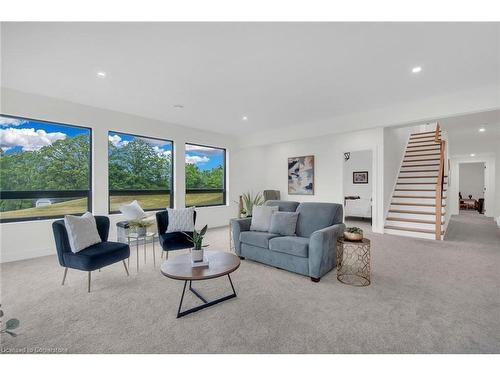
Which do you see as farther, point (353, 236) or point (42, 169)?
point (42, 169)

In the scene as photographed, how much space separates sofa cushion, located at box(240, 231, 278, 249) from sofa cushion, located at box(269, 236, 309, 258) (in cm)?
9

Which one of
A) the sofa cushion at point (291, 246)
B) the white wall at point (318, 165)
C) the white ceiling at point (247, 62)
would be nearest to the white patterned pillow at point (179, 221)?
the sofa cushion at point (291, 246)

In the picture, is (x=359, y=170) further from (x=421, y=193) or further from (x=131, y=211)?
(x=131, y=211)

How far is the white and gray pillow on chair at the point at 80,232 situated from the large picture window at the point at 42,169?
1.75m

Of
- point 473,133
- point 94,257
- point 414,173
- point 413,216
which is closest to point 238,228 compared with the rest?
point 94,257

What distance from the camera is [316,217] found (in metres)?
3.47

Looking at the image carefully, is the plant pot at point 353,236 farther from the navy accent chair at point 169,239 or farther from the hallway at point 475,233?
the hallway at point 475,233

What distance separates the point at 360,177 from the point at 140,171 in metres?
6.48

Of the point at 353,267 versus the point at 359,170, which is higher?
the point at 359,170

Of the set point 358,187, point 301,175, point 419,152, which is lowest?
point 358,187

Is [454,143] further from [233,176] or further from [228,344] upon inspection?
[228,344]

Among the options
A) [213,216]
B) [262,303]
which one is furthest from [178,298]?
[213,216]
